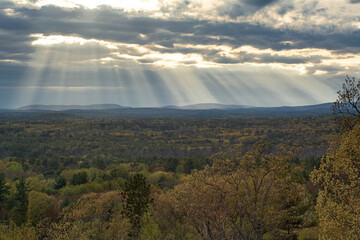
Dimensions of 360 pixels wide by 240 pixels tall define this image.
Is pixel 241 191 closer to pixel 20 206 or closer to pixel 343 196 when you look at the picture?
pixel 343 196

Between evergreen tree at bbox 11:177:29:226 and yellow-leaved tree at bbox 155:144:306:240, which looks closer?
yellow-leaved tree at bbox 155:144:306:240

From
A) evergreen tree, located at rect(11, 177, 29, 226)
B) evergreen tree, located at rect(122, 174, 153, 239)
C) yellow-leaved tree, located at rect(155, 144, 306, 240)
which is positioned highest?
yellow-leaved tree, located at rect(155, 144, 306, 240)

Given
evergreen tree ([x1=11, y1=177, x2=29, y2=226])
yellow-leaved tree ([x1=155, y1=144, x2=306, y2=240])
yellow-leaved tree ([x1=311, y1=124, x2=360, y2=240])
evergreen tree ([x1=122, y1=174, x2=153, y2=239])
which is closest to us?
yellow-leaved tree ([x1=311, y1=124, x2=360, y2=240])

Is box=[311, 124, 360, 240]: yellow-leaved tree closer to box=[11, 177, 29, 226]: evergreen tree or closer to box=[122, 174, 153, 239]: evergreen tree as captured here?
box=[122, 174, 153, 239]: evergreen tree

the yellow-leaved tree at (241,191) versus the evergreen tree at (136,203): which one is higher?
the yellow-leaved tree at (241,191)

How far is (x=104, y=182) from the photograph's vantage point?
8525cm

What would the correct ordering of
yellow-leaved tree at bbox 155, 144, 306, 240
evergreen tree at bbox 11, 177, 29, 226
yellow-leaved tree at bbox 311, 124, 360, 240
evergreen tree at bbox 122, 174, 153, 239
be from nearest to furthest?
yellow-leaved tree at bbox 311, 124, 360, 240 < yellow-leaved tree at bbox 155, 144, 306, 240 < evergreen tree at bbox 122, 174, 153, 239 < evergreen tree at bbox 11, 177, 29, 226

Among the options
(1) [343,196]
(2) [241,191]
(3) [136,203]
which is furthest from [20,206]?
(1) [343,196]

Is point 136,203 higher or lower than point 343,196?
lower

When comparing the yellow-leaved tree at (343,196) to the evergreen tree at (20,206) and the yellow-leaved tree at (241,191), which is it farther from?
the evergreen tree at (20,206)

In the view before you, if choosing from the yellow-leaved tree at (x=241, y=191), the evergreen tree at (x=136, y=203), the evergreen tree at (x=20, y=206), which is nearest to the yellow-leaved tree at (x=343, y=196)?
the yellow-leaved tree at (x=241, y=191)

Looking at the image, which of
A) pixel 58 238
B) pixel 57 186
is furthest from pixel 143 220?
pixel 57 186

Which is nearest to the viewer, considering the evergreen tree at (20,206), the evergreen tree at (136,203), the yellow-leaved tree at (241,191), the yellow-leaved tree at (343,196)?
the yellow-leaved tree at (343,196)

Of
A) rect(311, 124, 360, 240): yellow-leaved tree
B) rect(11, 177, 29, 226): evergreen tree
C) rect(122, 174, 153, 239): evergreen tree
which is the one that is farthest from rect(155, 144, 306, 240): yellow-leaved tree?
rect(11, 177, 29, 226): evergreen tree
